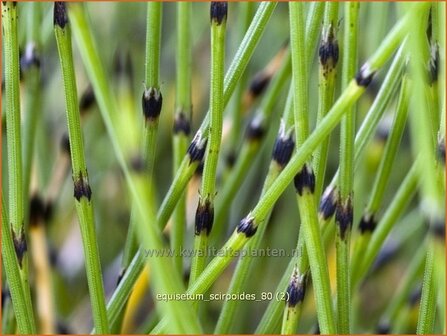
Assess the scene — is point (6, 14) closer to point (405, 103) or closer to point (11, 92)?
point (11, 92)

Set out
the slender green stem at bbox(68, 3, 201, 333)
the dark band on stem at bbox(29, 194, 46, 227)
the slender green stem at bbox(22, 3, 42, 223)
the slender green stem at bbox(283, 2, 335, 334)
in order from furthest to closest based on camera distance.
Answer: the dark band on stem at bbox(29, 194, 46, 227)
the slender green stem at bbox(22, 3, 42, 223)
the slender green stem at bbox(283, 2, 335, 334)
the slender green stem at bbox(68, 3, 201, 333)

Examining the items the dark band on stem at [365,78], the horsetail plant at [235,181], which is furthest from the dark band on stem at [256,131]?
the dark band on stem at [365,78]

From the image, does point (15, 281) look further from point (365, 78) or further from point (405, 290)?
point (405, 290)

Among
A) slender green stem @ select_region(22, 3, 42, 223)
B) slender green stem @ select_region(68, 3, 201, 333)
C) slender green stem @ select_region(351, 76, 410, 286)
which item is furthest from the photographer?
slender green stem @ select_region(22, 3, 42, 223)

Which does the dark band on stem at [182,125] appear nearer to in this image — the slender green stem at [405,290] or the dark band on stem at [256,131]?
the dark band on stem at [256,131]

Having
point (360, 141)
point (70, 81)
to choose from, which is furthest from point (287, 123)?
point (70, 81)

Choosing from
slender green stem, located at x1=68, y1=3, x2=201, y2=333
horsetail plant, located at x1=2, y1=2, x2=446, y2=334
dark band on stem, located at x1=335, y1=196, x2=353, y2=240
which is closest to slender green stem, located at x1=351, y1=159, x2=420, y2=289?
horsetail plant, located at x1=2, y1=2, x2=446, y2=334

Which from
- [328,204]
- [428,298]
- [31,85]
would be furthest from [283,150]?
[31,85]

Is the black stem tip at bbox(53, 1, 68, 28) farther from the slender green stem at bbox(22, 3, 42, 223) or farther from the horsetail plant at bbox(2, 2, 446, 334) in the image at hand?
the slender green stem at bbox(22, 3, 42, 223)
